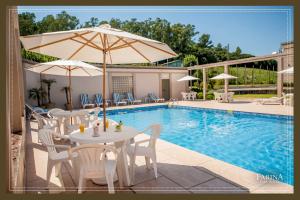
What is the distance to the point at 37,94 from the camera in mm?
11977

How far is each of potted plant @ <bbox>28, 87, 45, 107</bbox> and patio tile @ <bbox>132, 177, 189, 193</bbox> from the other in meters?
10.3

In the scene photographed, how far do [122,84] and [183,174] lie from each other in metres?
13.4

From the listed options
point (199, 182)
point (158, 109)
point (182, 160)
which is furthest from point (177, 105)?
point (199, 182)

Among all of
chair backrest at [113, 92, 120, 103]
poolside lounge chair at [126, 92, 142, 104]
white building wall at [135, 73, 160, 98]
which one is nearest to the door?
white building wall at [135, 73, 160, 98]

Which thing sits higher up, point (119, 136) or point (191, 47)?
point (191, 47)

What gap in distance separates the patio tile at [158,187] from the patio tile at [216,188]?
23cm

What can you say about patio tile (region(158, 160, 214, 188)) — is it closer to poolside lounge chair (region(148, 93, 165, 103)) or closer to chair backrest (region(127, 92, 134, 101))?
chair backrest (region(127, 92, 134, 101))

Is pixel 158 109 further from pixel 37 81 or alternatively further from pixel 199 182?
pixel 199 182

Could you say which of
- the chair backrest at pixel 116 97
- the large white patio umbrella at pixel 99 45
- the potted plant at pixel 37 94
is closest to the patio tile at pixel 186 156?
the large white patio umbrella at pixel 99 45

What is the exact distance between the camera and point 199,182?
136 inches

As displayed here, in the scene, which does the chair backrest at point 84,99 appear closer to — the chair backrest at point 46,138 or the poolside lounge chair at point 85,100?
the poolside lounge chair at point 85,100

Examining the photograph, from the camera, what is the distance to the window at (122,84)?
16359 millimetres

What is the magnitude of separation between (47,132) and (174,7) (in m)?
2.71

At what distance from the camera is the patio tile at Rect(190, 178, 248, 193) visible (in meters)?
3.23
